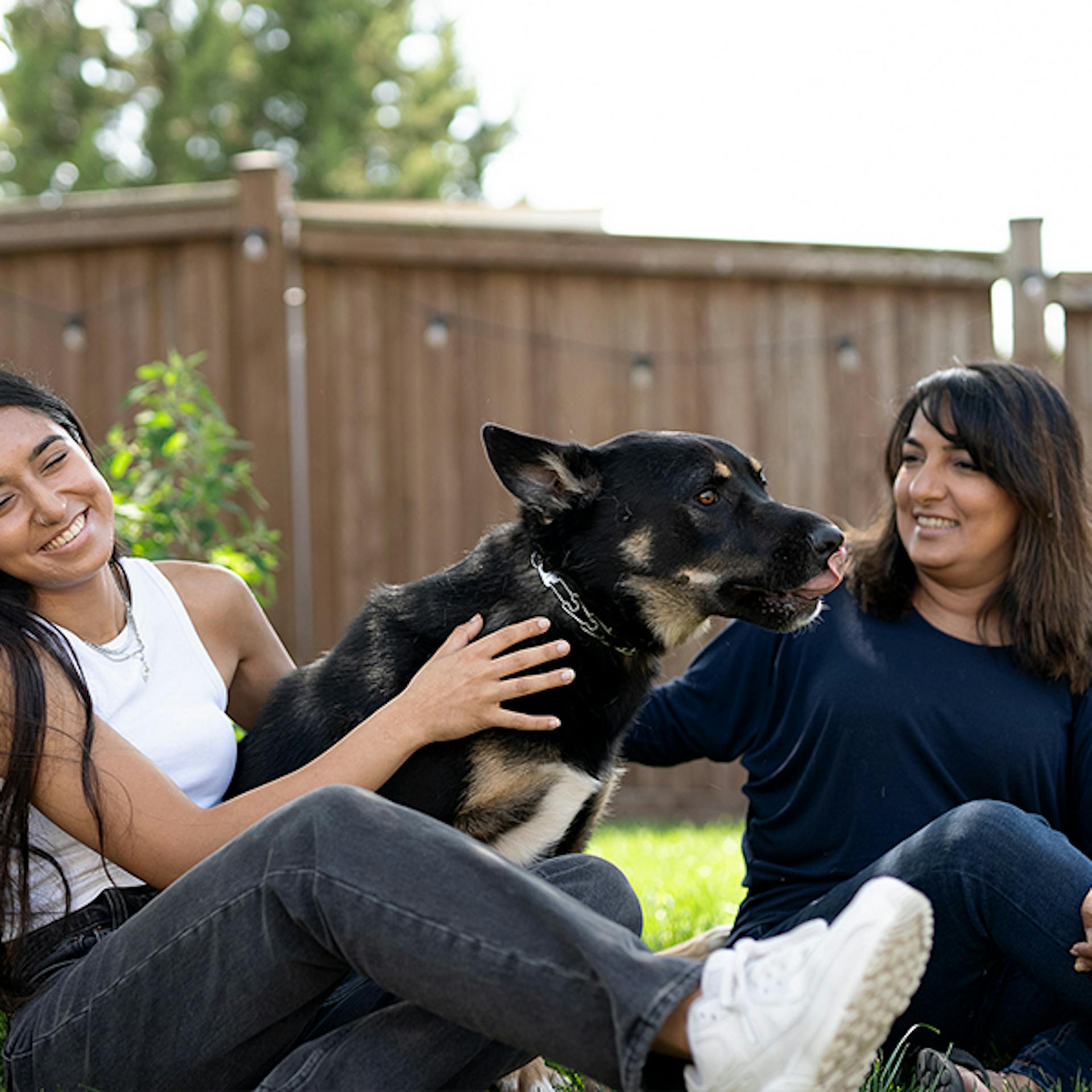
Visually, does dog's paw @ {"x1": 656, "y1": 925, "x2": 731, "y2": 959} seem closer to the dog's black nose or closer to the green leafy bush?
the dog's black nose

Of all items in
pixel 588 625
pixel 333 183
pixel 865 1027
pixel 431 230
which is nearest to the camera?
pixel 865 1027

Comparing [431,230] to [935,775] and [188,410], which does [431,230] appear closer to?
[188,410]

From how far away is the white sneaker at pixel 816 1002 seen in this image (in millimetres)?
1686

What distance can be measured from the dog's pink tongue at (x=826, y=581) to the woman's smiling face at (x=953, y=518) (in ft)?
0.78

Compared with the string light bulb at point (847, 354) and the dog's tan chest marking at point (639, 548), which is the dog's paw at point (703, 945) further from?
the string light bulb at point (847, 354)

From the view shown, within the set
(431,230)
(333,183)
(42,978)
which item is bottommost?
(42,978)

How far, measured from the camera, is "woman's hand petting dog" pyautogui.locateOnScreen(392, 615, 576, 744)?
7.72 feet

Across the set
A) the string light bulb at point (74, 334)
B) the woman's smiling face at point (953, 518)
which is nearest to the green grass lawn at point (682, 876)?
the woman's smiling face at point (953, 518)

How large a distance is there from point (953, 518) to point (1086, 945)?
1064mm

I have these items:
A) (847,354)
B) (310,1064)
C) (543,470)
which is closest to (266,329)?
(847,354)

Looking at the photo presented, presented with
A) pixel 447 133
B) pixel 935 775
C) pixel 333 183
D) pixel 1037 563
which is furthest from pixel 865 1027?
pixel 447 133

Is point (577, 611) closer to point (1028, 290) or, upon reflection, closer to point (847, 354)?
point (847, 354)

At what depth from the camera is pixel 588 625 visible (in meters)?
2.76

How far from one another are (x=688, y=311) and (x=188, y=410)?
2.67 metres
